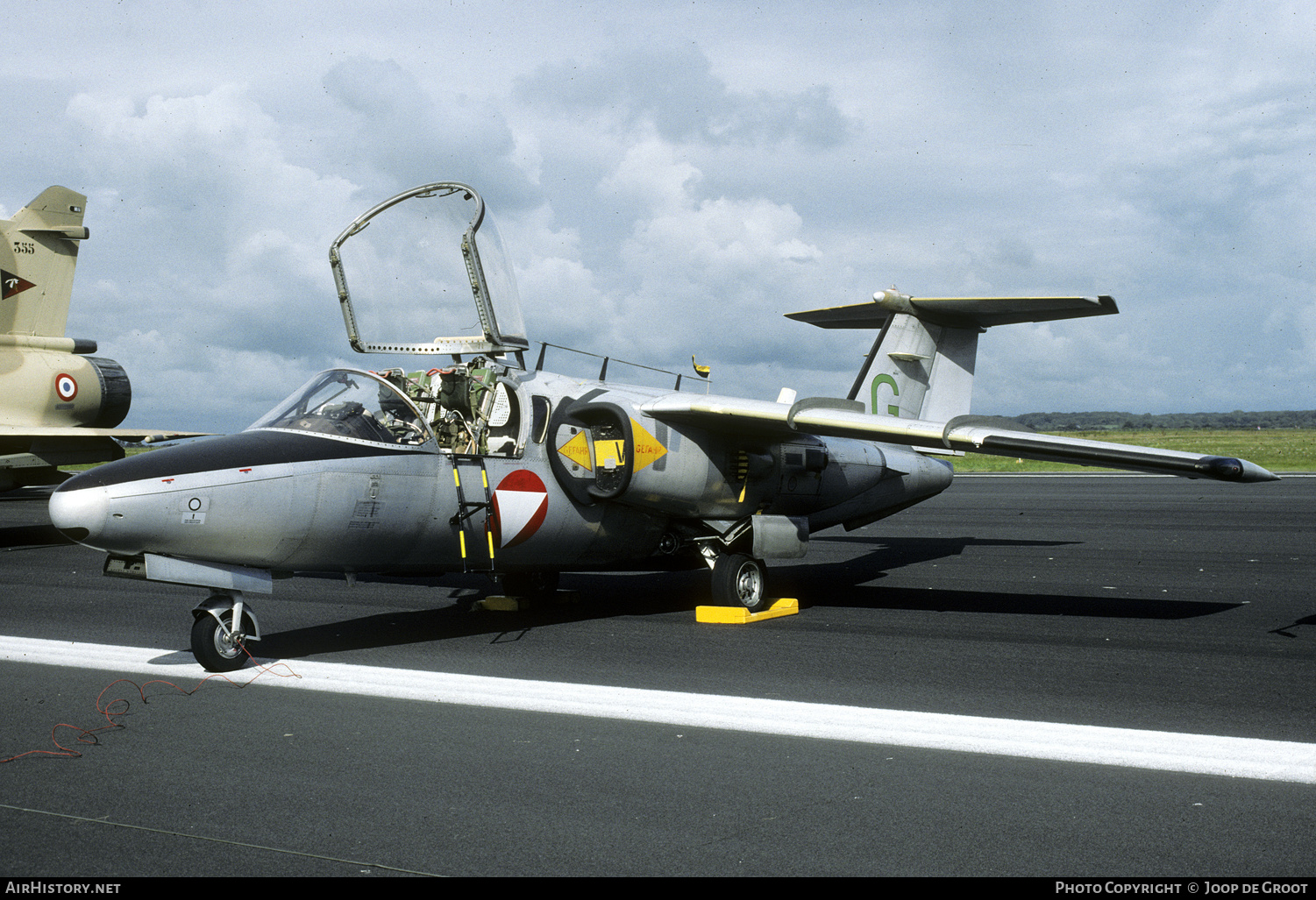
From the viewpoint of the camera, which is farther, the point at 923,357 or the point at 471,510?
the point at 923,357

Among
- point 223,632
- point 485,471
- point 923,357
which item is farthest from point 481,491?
point 923,357

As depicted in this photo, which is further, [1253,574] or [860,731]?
[1253,574]

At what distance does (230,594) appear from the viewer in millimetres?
A: 7617

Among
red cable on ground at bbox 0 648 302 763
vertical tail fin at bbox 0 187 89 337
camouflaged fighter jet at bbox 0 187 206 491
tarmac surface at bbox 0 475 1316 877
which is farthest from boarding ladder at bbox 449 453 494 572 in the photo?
vertical tail fin at bbox 0 187 89 337

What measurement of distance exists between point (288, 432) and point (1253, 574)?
1196 cm

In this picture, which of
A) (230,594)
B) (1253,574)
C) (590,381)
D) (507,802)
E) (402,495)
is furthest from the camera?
(1253,574)

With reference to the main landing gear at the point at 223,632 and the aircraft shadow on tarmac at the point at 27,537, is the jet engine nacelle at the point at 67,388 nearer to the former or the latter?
the aircraft shadow on tarmac at the point at 27,537

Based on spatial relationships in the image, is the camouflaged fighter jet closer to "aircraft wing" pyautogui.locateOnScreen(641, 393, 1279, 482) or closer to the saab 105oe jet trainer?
the saab 105oe jet trainer

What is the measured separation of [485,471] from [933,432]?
4095mm

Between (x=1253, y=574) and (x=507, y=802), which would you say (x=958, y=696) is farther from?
(x=1253, y=574)

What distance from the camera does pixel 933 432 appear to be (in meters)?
8.98

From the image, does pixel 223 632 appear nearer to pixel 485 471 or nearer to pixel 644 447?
pixel 485 471

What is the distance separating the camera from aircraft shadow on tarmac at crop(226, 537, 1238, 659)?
358 inches
